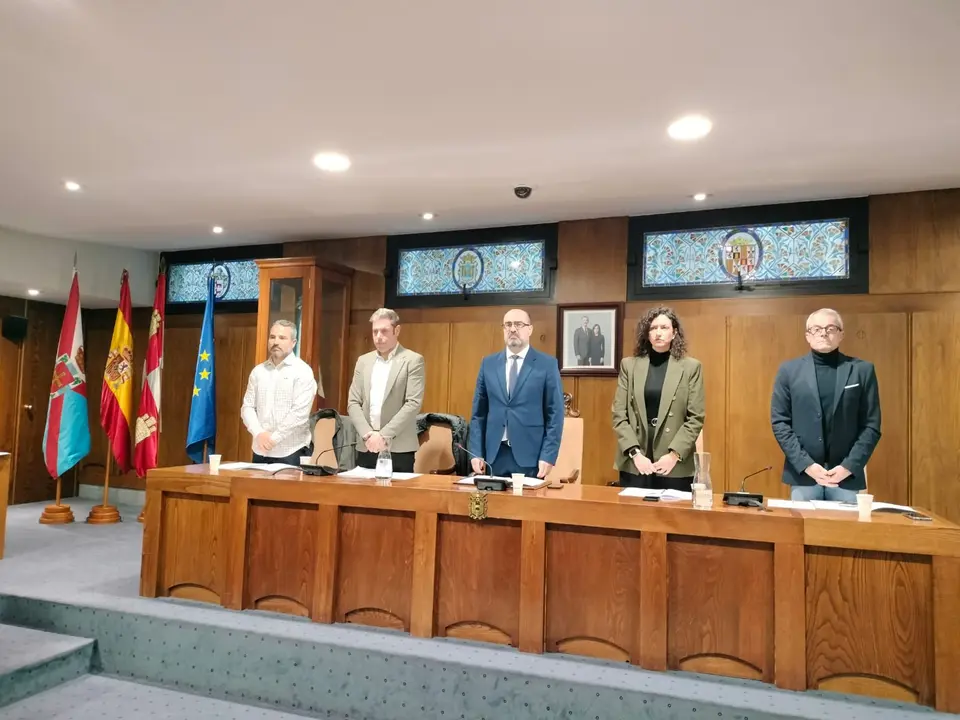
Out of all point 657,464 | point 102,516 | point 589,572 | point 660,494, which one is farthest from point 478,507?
point 102,516

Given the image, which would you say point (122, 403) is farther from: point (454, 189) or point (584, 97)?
point (584, 97)

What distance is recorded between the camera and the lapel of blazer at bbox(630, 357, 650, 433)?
3096 mm

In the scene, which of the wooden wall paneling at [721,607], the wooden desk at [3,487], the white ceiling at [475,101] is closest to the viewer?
the wooden wall paneling at [721,607]

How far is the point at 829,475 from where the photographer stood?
2.85 m

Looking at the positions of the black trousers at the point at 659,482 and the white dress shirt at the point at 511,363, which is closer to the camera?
the black trousers at the point at 659,482

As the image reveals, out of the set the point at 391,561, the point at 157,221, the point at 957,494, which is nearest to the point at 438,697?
the point at 391,561

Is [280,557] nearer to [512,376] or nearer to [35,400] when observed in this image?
[512,376]

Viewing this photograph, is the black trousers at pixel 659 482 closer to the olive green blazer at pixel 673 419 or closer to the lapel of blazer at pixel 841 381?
the olive green blazer at pixel 673 419

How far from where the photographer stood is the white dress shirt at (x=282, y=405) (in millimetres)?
3588

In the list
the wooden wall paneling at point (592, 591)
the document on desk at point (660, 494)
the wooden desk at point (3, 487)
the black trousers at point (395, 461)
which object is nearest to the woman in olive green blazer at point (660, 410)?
the document on desk at point (660, 494)

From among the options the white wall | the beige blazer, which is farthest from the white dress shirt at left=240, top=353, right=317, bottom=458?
the white wall

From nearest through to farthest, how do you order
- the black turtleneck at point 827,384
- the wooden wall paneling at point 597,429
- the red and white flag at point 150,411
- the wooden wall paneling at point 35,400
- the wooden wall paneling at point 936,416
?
1. the black turtleneck at point 827,384
2. the wooden wall paneling at point 936,416
3. the wooden wall paneling at point 597,429
4. the red and white flag at point 150,411
5. the wooden wall paneling at point 35,400

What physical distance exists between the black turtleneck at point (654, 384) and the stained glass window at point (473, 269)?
6.48 ft

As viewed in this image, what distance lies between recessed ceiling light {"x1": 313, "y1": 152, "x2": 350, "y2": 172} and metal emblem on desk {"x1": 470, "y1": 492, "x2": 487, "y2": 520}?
2156 millimetres
